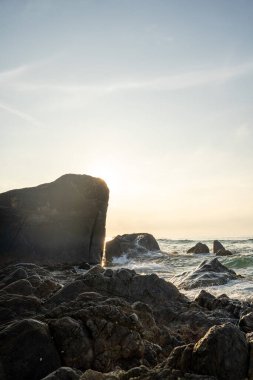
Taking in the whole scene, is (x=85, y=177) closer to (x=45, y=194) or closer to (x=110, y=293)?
(x=45, y=194)

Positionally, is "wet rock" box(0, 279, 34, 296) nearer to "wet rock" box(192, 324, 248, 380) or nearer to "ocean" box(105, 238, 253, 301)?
"wet rock" box(192, 324, 248, 380)

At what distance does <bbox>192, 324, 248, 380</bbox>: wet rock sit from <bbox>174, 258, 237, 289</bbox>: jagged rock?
15.2 meters

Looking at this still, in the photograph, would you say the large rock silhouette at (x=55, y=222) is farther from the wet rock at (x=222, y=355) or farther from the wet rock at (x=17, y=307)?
the wet rock at (x=222, y=355)

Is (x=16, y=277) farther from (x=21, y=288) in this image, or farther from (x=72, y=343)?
(x=72, y=343)

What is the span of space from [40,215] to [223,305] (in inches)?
843

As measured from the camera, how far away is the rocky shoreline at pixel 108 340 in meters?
5.26

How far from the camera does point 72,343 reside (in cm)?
667

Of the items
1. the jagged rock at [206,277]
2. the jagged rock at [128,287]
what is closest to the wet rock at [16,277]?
the jagged rock at [128,287]

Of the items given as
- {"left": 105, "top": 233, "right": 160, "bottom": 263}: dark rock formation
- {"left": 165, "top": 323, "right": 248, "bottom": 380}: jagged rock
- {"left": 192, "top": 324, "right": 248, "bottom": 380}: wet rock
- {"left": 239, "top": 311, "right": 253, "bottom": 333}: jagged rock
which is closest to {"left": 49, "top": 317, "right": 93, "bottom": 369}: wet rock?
{"left": 165, "top": 323, "right": 248, "bottom": 380}: jagged rock

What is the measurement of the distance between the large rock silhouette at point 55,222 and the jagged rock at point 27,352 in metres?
24.2

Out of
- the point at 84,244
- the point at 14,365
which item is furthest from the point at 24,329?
the point at 84,244

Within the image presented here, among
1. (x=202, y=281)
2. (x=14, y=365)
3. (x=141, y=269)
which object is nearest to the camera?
(x=14, y=365)

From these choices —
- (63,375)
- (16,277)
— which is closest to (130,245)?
(16,277)

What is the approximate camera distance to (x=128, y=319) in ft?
25.1
